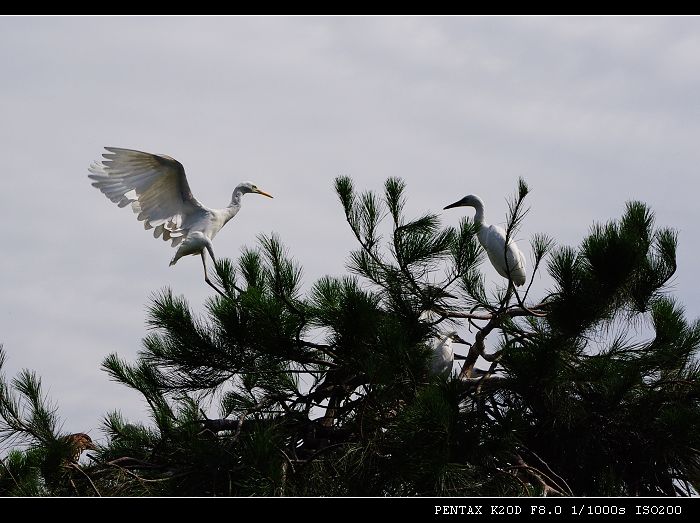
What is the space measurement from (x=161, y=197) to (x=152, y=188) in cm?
12

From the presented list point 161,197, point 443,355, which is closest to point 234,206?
point 161,197

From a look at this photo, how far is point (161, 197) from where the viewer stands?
6.65 metres

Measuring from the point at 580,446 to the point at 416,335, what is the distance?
3.60 feet

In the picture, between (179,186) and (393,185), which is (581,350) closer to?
(393,185)

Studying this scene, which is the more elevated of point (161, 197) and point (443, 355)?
point (161, 197)

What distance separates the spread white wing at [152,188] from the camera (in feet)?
20.9

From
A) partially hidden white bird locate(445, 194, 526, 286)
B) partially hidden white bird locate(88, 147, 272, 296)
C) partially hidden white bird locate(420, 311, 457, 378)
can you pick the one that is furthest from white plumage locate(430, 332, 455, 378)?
partially hidden white bird locate(88, 147, 272, 296)

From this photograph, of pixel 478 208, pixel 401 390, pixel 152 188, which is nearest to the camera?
pixel 401 390

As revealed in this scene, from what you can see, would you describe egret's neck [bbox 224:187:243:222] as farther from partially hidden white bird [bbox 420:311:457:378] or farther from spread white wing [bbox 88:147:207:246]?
partially hidden white bird [bbox 420:311:457:378]

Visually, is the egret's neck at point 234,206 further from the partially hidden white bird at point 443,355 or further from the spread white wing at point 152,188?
the partially hidden white bird at point 443,355

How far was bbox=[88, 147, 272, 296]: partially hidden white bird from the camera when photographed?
251 inches

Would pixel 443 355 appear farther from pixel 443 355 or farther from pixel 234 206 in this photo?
pixel 234 206

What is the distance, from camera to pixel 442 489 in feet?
13.4

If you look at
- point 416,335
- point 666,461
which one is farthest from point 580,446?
point 416,335
